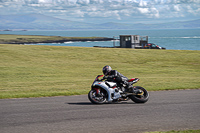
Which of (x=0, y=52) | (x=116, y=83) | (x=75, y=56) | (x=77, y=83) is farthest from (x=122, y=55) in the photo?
(x=116, y=83)

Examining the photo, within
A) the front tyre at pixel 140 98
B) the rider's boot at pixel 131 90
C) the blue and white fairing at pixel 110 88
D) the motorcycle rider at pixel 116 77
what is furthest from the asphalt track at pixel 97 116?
the motorcycle rider at pixel 116 77

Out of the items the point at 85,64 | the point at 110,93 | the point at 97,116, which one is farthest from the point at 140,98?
the point at 85,64

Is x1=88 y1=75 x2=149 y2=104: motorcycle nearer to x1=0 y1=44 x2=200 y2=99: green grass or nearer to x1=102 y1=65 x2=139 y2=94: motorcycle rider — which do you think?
x1=102 y1=65 x2=139 y2=94: motorcycle rider

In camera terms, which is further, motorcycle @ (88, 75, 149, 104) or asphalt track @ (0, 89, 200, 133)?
motorcycle @ (88, 75, 149, 104)

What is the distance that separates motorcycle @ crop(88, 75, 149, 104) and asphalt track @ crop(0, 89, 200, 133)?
0.28m

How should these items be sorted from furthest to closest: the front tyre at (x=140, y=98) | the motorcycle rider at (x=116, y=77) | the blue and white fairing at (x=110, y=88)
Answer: the front tyre at (x=140, y=98)
the motorcycle rider at (x=116, y=77)
the blue and white fairing at (x=110, y=88)

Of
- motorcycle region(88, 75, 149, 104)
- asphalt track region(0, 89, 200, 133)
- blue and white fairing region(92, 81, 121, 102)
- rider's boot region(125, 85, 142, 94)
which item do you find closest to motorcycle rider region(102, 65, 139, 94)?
rider's boot region(125, 85, 142, 94)

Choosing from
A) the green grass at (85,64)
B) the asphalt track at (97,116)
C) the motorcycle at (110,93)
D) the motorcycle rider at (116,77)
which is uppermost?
the motorcycle rider at (116,77)

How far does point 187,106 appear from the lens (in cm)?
1202

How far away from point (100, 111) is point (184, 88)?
8624 mm

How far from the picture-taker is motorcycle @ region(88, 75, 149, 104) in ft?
41.2

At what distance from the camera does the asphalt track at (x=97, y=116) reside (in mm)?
8766

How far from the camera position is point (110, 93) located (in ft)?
41.2

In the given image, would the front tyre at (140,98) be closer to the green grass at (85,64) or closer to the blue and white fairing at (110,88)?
the blue and white fairing at (110,88)
